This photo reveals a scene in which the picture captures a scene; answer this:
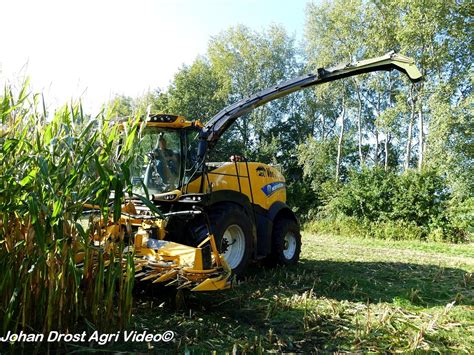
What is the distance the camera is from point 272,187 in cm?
676

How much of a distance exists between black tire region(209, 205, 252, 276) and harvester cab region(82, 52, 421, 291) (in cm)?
1

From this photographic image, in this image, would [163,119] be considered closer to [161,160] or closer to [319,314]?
[161,160]

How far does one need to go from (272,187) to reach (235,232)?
65.5 inches

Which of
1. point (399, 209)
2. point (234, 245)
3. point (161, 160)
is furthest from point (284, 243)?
point (399, 209)

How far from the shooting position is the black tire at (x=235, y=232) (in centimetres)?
495

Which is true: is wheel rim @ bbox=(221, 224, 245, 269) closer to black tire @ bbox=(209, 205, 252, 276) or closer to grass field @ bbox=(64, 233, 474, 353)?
black tire @ bbox=(209, 205, 252, 276)

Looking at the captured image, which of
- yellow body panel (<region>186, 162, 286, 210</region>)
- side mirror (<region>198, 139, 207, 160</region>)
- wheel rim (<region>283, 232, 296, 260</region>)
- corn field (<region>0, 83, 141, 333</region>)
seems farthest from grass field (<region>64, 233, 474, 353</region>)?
side mirror (<region>198, 139, 207, 160</region>)

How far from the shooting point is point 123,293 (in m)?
2.97

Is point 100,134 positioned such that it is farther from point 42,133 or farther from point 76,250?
point 76,250

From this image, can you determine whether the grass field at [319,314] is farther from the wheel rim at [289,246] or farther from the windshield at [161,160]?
the windshield at [161,160]

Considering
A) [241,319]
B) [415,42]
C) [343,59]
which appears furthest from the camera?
[343,59]

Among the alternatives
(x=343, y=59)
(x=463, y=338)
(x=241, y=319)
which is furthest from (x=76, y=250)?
(x=343, y=59)

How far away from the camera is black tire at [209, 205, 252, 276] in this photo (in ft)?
16.3

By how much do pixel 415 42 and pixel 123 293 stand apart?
17416 mm
